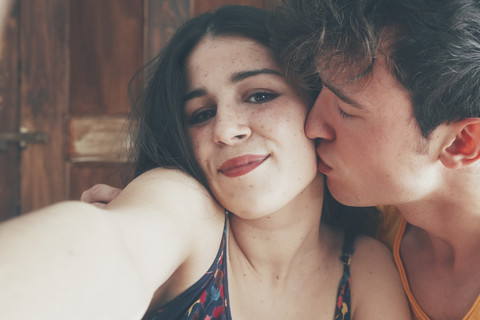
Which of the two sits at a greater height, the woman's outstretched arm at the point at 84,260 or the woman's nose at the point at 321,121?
the woman's nose at the point at 321,121

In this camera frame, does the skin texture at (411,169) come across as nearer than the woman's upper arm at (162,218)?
No

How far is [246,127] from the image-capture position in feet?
3.51

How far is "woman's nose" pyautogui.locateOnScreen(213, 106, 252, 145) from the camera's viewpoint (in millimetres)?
1042

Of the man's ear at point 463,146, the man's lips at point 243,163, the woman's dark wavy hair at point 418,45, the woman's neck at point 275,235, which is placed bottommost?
the woman's neck at point 275,235

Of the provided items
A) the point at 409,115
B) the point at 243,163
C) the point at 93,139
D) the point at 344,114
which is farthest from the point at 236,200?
the point at 93,139

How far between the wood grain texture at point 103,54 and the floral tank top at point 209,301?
1687 millimetres

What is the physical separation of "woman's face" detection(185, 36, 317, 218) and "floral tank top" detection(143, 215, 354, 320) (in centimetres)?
16

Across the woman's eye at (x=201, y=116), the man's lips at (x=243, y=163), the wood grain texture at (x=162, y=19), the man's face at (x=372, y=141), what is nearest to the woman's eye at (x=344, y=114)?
the man's face at (x=372, y=141)

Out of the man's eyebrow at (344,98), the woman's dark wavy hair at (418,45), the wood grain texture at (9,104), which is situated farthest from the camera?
the wood grain texture at (9,104)

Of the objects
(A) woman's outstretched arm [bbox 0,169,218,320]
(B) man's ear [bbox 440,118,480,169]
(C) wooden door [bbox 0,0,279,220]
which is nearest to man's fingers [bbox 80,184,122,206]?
(A) woman's outstretched arm [bbox 0,169,218,320]

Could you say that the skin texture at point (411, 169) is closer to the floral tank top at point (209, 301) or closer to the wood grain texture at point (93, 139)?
the floral tank top at point (209, 301)

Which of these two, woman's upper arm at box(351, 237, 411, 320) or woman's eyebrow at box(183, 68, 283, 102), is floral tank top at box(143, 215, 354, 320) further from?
woman's eyebrow at box(183, 68, 283, 102)

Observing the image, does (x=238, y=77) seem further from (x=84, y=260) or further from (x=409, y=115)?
(x=84, y=260)

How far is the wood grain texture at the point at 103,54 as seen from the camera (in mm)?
2555
